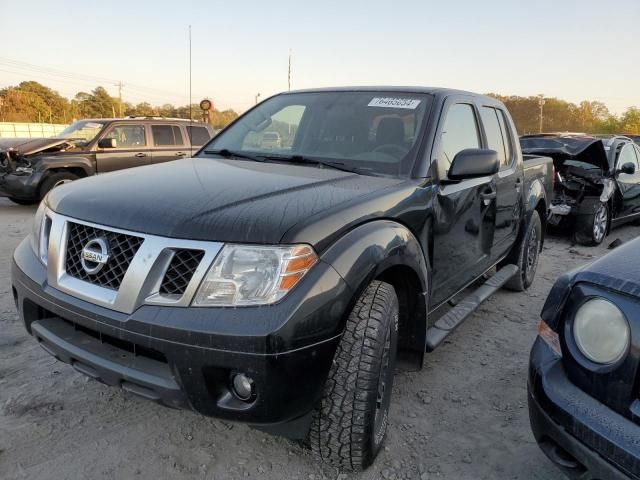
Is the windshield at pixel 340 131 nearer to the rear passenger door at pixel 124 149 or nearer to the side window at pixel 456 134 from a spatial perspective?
the side window at pixel 456 134

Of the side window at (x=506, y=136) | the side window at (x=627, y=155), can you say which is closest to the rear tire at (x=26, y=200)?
the side window at (x=506, y=136)

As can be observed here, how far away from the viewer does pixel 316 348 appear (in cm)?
180

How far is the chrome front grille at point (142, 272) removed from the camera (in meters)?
1.78

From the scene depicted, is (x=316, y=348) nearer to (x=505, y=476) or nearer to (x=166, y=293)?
(x=166, y=293)

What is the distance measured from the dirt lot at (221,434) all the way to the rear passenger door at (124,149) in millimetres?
6301

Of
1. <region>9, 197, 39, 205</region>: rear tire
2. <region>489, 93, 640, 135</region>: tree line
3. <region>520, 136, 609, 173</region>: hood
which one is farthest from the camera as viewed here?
<region>489, 93, 640, 135</region>: tree line

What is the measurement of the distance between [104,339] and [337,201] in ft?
3.59

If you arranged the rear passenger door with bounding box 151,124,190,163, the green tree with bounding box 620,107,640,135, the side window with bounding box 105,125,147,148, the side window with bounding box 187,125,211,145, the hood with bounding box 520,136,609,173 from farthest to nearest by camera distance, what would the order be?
the green tree with bounding box 620,107,640,135 → the side window with bounding box 187,125,211,145 → the rear passenger door with bounding box 151,124,190,163 → the side window with bounding box 105,125,147,148 → the hood with bounding box 520,136,609,173

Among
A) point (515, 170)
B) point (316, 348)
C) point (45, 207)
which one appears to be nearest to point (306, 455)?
point (316, 348)

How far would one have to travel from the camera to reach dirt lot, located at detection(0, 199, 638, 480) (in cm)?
221

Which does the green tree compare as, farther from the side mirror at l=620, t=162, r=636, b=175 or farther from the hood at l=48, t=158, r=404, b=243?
the hood at l=48, t=158, r=404, b=243

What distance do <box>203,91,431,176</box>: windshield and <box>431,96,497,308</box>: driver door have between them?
21cm

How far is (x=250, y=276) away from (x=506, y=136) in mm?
3165

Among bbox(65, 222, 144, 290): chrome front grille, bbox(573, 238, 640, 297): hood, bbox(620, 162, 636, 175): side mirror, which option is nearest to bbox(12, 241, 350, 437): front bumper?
bbox(65, 222, 144, 290): chrome front grille
